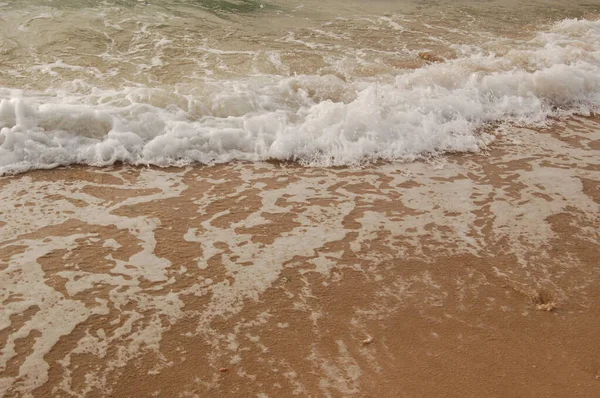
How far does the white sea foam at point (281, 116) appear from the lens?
493 cm

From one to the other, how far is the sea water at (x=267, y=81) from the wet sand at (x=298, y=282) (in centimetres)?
46

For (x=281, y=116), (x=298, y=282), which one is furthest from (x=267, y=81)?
(x=298, y=282)

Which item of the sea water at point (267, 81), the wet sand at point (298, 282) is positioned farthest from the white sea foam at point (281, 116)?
the wet sand at point (298, 282)

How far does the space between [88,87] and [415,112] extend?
3.69m

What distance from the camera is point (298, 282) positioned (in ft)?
11.2

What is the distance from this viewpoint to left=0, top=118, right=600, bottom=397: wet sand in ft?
9.00

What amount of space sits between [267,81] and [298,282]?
12.9 ft

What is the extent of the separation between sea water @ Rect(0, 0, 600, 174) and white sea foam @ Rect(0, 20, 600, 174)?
2cm

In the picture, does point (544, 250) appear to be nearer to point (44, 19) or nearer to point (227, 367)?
point (227, 367)

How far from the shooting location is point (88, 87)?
6148 mm

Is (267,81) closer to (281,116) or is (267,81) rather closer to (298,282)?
(281,116)

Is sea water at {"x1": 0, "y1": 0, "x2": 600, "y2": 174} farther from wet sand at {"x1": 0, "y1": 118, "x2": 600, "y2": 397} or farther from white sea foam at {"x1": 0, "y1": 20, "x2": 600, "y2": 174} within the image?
wet sand at {"x1": 0, "y1": 118, "x2": 600, "y2": 397}

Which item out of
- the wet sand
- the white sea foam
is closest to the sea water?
the white sea foam

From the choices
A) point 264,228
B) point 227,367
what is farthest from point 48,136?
point 227,367
